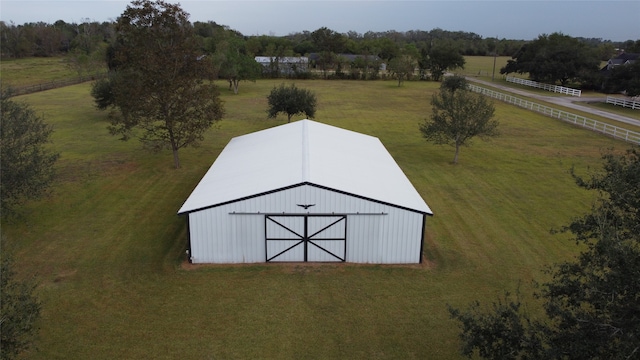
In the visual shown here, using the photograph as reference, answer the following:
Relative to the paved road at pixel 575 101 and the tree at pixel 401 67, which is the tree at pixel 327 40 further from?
the paved road at pixel 575 101

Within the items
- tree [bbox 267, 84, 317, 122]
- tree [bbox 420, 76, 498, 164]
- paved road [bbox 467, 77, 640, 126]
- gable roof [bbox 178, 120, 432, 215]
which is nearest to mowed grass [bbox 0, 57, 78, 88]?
tree [bbox 267, 84, 317, 122]

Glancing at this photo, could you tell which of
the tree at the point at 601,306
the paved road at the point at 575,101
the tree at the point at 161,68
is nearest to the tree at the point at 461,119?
the tree at the point at 161,68

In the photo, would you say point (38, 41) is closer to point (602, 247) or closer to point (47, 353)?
point (47, 353)

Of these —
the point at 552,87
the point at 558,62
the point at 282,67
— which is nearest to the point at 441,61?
the point at 558,62

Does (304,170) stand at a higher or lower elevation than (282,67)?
lower

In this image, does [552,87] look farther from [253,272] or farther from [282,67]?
[253,272]

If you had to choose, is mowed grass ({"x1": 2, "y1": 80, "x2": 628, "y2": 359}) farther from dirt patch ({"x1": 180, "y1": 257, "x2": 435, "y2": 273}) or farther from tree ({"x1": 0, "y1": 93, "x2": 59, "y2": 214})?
tree ({"x1": 0, "y1": 93, "x2": 59, "y2": 214})
